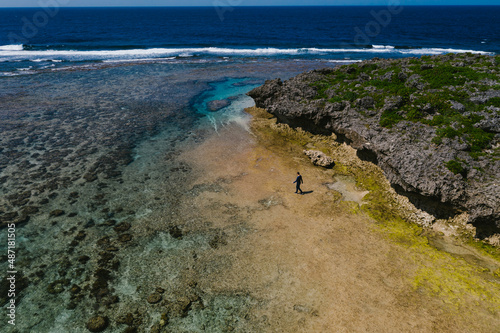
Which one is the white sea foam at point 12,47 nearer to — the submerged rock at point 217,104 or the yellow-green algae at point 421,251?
the submerged rock at point 217,104

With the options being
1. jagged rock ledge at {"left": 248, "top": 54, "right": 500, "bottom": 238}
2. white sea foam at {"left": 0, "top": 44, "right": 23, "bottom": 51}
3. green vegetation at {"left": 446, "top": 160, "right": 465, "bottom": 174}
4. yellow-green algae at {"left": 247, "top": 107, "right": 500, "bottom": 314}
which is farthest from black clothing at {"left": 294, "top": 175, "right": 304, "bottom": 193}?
white sea foam at {"left": 0, "top": 44, "right": 23, "bottom": 51}

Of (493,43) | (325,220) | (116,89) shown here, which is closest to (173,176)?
(325,220)

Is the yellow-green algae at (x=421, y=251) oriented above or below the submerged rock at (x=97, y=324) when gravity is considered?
above

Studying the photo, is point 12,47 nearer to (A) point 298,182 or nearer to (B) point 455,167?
(A) point 298,182

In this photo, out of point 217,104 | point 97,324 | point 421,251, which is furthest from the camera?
point 217,104

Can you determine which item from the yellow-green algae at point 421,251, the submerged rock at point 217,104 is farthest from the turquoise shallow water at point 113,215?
the yellow-green algae at point 421,251

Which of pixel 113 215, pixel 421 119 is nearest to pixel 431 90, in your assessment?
pixel 421 119

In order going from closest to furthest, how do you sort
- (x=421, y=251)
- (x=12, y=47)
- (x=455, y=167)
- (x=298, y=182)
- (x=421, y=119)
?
(x=421, y=251), (x=455, y=167), (x=298, y=182), (x=421, y=119), (x=12, y=47)
